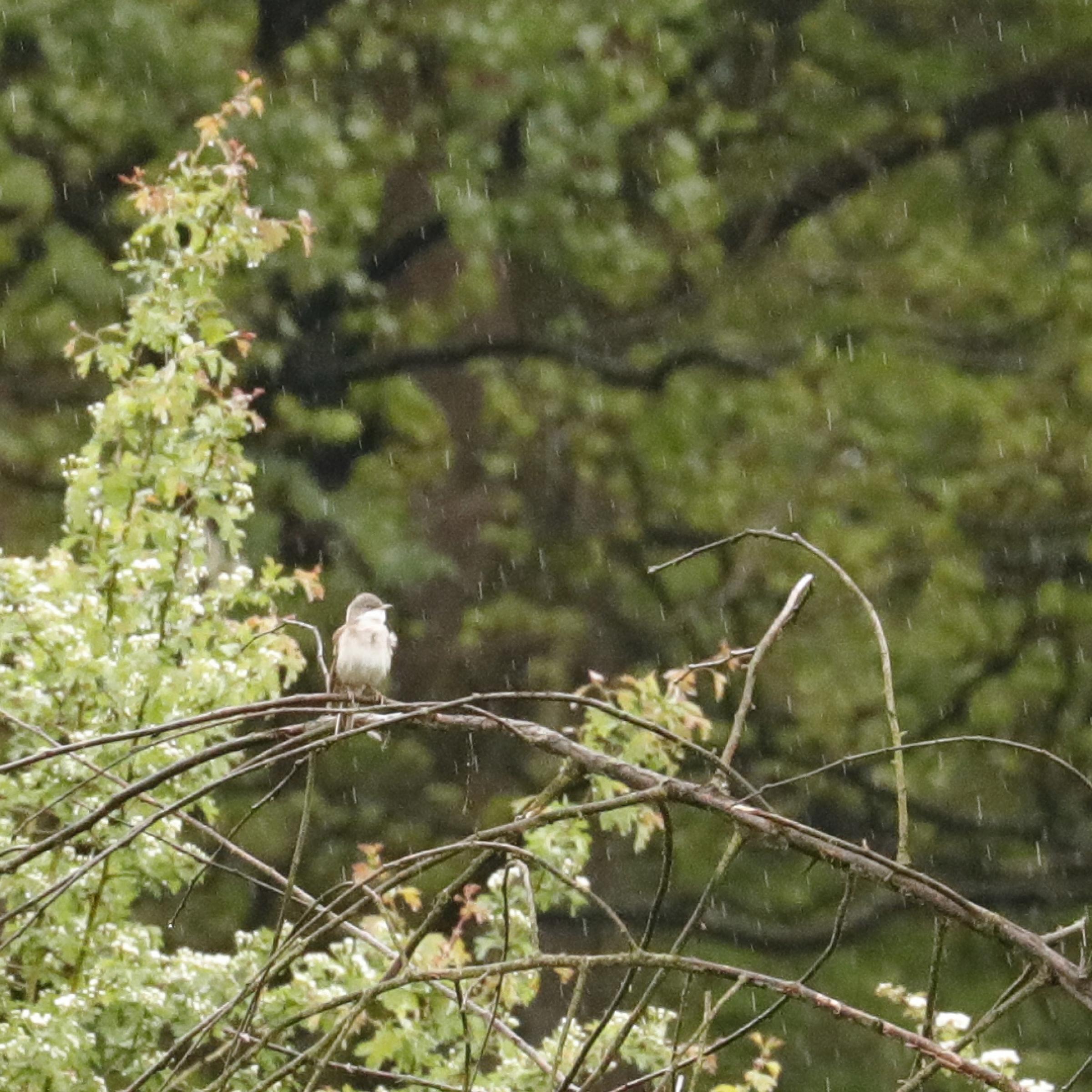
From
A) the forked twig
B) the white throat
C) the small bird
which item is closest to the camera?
the forked twig

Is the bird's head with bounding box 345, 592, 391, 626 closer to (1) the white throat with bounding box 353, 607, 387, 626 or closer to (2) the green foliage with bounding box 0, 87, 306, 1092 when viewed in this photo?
(1) the white throat with bounding box 353, 607, 387, 626

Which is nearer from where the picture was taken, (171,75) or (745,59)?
(171,75)

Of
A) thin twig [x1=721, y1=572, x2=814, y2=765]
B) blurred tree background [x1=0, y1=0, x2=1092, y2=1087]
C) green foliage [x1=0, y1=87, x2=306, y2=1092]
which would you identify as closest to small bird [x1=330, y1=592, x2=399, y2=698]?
green foliage [x1=0, y1=87, x2=306, y2=1092]

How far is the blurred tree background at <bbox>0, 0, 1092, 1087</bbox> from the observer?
9.59m

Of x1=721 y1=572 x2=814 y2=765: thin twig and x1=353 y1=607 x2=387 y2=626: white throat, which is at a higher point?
x1=353 y1=607 x2=387 y2=626: white throat

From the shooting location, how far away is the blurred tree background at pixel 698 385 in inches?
377

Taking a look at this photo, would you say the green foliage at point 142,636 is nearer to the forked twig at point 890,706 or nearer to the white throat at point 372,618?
the white throat at point 372,618

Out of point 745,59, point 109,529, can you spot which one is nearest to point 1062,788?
point 745,59

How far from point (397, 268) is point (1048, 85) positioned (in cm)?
395

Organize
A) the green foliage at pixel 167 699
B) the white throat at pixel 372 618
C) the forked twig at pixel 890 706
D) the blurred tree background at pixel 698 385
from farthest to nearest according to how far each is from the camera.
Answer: the blurred tree background at pixel 698 385, the white throat at pixel 372 618, the green foliage at pixel 167 699, the forked twig at pixel 890 706

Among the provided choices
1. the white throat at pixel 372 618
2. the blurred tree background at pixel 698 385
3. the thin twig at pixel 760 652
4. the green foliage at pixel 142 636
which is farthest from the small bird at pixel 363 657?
the blurred tree background at pixel 698 385

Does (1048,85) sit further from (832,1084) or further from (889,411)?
(832,1084)

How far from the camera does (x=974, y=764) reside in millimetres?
11086

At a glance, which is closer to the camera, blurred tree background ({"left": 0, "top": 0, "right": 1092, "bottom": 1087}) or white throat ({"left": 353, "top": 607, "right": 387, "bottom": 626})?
white throat ({"left": 353, "top": 607, "right": 387, "bottom": 626})
